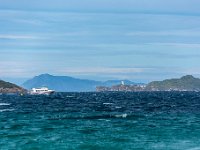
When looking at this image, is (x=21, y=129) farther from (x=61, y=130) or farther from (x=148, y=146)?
(x=148, y=146)

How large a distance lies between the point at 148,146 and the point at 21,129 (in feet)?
75.0

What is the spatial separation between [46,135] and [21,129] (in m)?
8.58

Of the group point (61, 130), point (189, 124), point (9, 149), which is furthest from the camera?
point (189, 124)

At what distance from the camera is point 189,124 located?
258 ft

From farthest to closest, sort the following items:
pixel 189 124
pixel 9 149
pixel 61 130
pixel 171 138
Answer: pixel 189 124, pixel 61 130, pixel 171 138, pixel 9 149

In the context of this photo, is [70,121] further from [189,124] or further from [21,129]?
[189,124]

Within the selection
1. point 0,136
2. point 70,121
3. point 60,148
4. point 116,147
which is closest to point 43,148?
point 60,148

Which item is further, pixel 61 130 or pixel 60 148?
pixel 61 130

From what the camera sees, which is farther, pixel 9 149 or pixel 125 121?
pixel 125 121

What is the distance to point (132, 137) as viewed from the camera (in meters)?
62.3

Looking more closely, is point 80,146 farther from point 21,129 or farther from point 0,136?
point 21,129

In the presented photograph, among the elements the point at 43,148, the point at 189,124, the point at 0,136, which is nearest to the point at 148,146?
the point at 43,148

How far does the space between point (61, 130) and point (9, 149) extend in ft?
55.3

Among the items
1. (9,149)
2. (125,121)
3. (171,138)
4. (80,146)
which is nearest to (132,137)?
(171,138)
